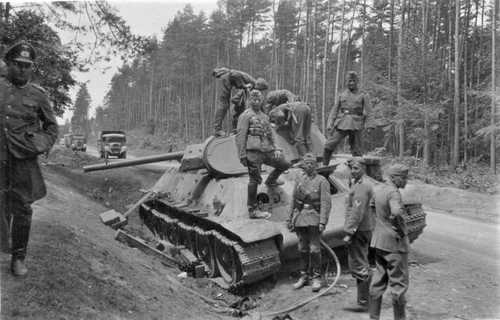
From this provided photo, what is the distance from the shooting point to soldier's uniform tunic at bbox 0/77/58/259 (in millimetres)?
4152

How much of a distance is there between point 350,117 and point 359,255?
3.52 m

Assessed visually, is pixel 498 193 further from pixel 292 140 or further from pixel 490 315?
pixel 490 315

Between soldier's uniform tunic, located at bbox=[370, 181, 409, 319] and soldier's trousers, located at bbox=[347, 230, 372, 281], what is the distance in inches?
33.0

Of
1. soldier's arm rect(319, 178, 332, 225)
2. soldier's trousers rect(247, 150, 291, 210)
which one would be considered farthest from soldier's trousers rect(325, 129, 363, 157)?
soldier's arm rect(319, 178, 332, 225)

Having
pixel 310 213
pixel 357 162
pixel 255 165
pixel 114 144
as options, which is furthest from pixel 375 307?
pixel 114 144

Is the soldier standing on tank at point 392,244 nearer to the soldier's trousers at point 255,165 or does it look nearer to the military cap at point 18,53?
the soldier's trousers at point 255,165

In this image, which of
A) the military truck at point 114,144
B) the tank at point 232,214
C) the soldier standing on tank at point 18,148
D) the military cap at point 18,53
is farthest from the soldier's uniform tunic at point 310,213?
the military truck at point 114,144

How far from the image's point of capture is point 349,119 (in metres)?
8.88

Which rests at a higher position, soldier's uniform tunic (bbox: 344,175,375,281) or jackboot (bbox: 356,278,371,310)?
soldier's uniform tunic (bbox: 344,175,375,281)

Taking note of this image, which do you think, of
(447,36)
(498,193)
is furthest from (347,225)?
(447,36)

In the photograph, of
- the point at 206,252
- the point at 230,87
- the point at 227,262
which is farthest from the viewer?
the point at 230,87

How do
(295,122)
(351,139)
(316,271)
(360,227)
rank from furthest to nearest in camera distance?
(295,122)
(351,139)
(316,271)
(360,227)

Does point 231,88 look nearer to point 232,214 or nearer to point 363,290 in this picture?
point 232,214

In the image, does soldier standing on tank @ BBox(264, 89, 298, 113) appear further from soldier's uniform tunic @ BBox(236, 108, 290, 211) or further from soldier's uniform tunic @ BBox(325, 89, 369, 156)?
soldier's uniform tunic @ BBox(236, 108, 290, 211)
